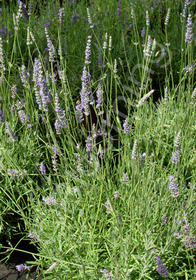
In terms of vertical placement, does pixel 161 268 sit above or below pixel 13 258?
above

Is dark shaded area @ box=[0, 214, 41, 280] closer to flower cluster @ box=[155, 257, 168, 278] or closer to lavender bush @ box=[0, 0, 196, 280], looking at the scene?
lavender bush @ box=[0, 0, 196, 280]

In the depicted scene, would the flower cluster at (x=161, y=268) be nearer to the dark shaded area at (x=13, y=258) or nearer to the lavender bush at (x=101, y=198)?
the lavender bush at (x=101, y=198)

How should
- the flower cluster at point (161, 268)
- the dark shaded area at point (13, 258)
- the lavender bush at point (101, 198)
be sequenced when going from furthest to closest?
the dark shaded area at point (13, 258), the lavender bush at point (101, 198), the flower cluster at point (161, 268)

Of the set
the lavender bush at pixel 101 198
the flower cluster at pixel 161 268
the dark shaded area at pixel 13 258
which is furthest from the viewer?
the dark shaded area at pixel 13 258

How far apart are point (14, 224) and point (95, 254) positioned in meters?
0.70

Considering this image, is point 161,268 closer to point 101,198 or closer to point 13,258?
point 101,198

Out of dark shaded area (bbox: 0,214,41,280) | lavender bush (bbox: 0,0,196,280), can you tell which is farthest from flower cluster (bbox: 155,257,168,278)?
dark shaded area (bbox: 0,214,41,280)

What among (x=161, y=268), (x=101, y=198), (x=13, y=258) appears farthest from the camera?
(x=13, y=258)

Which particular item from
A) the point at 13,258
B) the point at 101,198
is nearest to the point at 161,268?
the point at 101,198

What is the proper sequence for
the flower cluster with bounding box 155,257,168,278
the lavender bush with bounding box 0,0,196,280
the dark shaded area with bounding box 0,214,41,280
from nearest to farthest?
the flower cluster with bounding box 155,257,168,278
the lavender bush with bounding box 0,0,196,280
the dark shaded area with bounding box 0,214,41,280

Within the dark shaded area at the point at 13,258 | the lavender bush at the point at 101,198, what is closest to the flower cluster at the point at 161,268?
the lavender bush at the point at 101,198

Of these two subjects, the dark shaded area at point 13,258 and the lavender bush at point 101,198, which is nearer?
the lavender bush at point 101,198

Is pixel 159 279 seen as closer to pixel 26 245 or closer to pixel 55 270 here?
pixel 55 270

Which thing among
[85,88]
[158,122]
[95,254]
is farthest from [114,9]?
[95,254]
